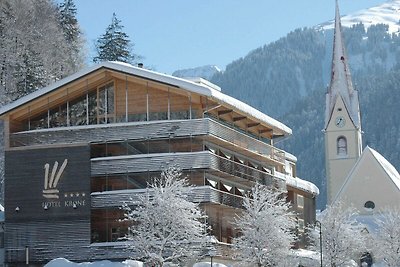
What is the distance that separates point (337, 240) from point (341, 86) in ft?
172

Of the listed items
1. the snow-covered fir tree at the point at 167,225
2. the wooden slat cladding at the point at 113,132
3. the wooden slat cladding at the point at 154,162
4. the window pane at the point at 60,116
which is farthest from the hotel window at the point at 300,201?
the snow-covered fir tree at the point at 167,225

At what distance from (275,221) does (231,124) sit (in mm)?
10097

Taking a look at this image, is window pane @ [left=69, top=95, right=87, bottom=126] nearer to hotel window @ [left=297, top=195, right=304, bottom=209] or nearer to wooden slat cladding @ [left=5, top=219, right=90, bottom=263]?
wooden slat cladding @ [left=5, top=219, right=90, bottom=263]

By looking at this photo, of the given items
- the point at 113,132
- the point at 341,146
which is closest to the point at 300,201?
the point at 113,132

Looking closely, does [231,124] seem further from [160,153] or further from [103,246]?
[103,246]

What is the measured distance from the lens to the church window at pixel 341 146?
11025 cm

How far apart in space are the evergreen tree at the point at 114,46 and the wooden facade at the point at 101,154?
121ft

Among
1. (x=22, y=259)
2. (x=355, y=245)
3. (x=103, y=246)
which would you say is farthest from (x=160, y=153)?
(x=355, y=245)

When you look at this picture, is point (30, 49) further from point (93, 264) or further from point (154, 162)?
point (93, 264)

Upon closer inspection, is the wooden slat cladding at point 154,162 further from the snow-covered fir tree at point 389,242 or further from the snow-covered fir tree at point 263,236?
the snow-covered fir tree at point 389,242

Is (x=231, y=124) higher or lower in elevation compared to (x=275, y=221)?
higher

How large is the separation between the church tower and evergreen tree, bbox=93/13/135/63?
26512 mm

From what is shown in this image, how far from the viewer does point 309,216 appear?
8350cm

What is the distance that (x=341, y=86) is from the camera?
11300cm
